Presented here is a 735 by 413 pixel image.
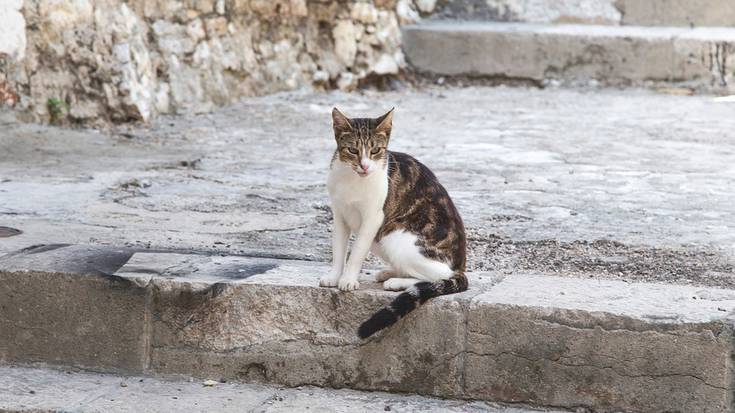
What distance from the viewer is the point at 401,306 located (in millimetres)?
3238

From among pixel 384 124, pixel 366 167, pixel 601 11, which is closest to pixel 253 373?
pixel 366 167

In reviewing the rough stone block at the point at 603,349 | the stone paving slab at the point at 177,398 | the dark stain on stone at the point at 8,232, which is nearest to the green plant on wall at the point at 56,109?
the dark stain on stone at the point at 8,232

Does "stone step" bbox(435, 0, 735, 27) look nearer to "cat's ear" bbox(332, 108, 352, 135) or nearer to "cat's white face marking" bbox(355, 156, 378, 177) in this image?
"cat's ear" bbox(332, 108, 352, 135)

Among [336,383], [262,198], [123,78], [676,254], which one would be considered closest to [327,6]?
[123,78]

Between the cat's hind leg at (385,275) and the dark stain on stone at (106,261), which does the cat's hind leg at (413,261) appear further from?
the dark stain on stone at (106,261)

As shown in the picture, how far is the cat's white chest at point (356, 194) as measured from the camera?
11.1ft

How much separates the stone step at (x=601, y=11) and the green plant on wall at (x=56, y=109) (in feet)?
14.4

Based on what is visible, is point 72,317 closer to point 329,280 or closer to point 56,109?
point 329,280

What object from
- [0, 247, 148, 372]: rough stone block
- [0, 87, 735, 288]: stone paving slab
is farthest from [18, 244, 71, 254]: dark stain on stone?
[0, 247, 148, 372]: rough stone block

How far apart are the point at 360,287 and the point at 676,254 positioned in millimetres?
1280

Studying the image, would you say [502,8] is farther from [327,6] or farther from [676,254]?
[676,254]

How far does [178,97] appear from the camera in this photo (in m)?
7.57

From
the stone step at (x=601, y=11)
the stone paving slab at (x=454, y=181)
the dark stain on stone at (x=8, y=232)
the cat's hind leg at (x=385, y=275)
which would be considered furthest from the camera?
the stone step at (x=601, y=11)

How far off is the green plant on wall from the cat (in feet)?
11.6
